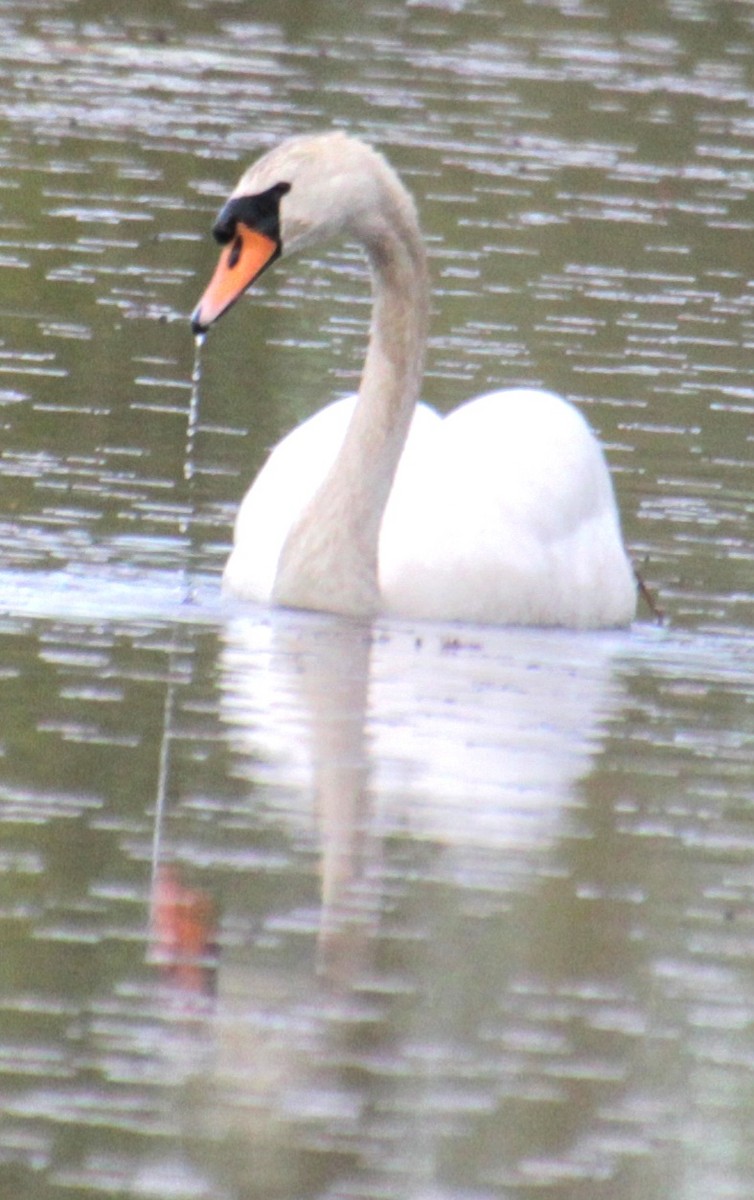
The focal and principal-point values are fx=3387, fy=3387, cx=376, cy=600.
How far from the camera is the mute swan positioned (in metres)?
9.46

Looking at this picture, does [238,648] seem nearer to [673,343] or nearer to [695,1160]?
[695,1160]

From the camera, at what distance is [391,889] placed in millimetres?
6762

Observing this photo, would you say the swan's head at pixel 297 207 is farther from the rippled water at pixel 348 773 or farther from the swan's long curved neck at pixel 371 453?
the rippled water at pixel 348 773

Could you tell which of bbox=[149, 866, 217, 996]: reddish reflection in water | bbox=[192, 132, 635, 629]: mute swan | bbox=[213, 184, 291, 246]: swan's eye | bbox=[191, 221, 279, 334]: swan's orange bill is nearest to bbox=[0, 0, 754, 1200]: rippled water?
bbox=[149, 866, 217, 996]: reddish reflection in water

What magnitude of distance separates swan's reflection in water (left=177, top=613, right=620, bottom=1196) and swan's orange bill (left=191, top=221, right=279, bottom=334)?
890mm

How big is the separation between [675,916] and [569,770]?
1.07 m

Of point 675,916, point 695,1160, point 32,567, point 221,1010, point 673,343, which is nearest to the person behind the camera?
point 695,1160

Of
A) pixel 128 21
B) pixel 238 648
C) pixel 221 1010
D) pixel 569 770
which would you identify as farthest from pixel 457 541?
pixel 128 21

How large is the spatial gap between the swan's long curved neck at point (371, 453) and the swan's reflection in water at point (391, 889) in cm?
13

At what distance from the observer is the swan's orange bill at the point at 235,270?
893 centimetres

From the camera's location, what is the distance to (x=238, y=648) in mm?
8992

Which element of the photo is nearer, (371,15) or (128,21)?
(128,21)

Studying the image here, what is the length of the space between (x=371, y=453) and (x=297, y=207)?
30.4 inches

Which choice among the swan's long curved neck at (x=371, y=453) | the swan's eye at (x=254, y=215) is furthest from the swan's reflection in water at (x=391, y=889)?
the swan's eye at (x=254, y=215)
